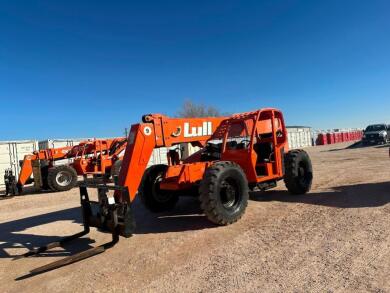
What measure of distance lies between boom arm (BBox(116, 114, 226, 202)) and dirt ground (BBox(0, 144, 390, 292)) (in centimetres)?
112

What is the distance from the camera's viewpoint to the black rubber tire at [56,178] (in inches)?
610

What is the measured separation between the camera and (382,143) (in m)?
32.0

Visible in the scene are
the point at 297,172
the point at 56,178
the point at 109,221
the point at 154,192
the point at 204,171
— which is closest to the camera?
the point at 109,221

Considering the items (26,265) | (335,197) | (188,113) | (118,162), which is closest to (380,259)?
(335,197)

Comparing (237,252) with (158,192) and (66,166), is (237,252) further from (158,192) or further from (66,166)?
(66,166)

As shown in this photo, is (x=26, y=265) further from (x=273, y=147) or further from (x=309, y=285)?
(x=273, y=147)

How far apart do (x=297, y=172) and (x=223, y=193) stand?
2983 millimetres

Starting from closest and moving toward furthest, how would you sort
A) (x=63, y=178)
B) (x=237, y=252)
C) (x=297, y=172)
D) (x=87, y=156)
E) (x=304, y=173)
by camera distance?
1. (x=237, y=252)
2. (x=297, y=172)
3. (x=304, y=173)
4. (x=63, y=178)
5. (x=87, y=156)

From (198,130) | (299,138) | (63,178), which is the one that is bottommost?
(63,178)

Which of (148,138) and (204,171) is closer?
(148,138)

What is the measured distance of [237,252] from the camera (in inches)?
210

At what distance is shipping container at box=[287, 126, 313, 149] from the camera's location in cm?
4691

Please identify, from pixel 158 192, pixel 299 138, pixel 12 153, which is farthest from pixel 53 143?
pixel 299 138

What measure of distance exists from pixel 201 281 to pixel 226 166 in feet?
9.18
